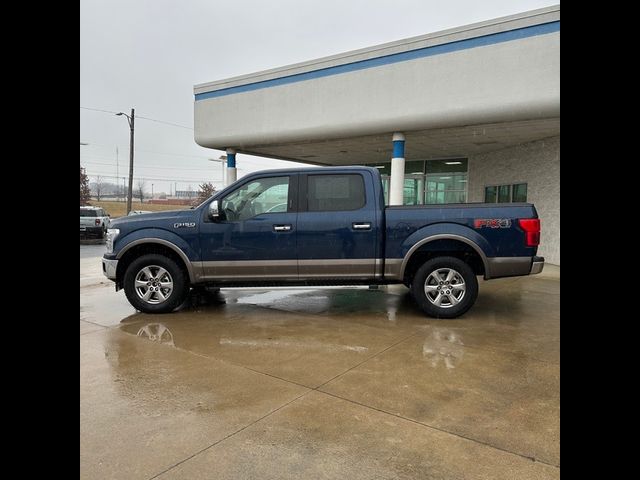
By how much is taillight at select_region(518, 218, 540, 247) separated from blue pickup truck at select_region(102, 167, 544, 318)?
0.5 inches

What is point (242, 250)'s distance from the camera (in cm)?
603

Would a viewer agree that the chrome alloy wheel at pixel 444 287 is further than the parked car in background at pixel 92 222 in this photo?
No

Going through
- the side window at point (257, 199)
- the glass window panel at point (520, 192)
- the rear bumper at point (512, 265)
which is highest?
the glass window panel at point (520, 192)

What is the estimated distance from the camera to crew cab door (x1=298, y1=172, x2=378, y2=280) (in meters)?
5.94

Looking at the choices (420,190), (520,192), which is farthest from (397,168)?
(420,190)

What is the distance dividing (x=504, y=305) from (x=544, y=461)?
15.1 feet

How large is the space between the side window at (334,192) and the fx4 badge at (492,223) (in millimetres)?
1524

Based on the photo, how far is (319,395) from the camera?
3621 mm

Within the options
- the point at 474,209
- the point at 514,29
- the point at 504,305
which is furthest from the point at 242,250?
the point at 514,29

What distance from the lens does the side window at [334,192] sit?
20.1 ft

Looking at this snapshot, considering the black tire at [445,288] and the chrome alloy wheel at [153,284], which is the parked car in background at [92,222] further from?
the black tire at [445,288]

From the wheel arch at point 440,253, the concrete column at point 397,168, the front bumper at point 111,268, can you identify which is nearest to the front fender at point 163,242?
the front bumper at point 111,268

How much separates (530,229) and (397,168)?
26.0 feet

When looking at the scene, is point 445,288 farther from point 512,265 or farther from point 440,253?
point 512,265
